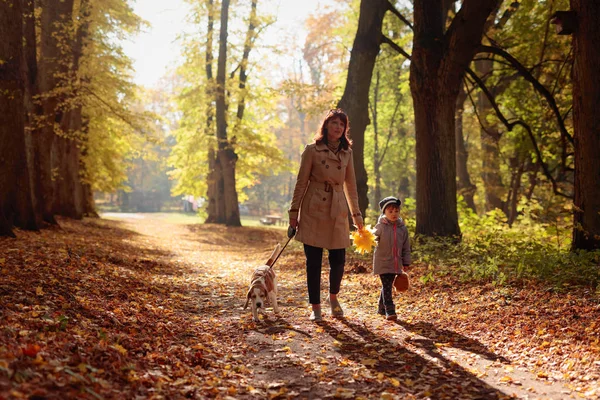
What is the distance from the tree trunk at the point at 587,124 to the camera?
7090 millimetres

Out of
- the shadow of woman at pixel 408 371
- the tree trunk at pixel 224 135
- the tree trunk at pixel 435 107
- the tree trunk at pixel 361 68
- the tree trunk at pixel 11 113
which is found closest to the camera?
the shadow of woman at pixel 408 371

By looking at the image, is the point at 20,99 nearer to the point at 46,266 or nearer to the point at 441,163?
the point at 46,266

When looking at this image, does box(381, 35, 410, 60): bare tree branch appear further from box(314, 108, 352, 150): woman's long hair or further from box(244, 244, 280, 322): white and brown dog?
box(244, 244, 280, 322): white and brown dog

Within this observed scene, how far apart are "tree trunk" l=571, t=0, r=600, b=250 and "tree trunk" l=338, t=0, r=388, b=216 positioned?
18.5 ft

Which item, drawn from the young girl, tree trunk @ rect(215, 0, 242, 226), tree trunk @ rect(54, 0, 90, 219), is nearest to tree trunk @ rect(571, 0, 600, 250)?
→ the young girl

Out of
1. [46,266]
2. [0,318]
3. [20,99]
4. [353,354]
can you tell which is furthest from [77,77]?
[353,354]

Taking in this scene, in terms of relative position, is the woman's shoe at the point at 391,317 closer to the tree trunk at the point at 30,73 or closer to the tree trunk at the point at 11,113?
the tree trunk at the point at 11,113

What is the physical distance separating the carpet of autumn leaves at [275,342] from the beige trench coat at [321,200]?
1.05 m

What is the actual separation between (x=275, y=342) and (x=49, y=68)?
40.4 feet

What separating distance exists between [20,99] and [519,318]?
911 centimetres

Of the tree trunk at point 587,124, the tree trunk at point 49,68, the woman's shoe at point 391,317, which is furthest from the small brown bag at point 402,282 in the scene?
the tree trunk at point 49,68

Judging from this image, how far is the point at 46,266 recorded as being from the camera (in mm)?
6602

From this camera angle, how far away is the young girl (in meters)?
5.86

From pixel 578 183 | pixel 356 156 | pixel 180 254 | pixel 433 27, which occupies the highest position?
pixel 433 27
